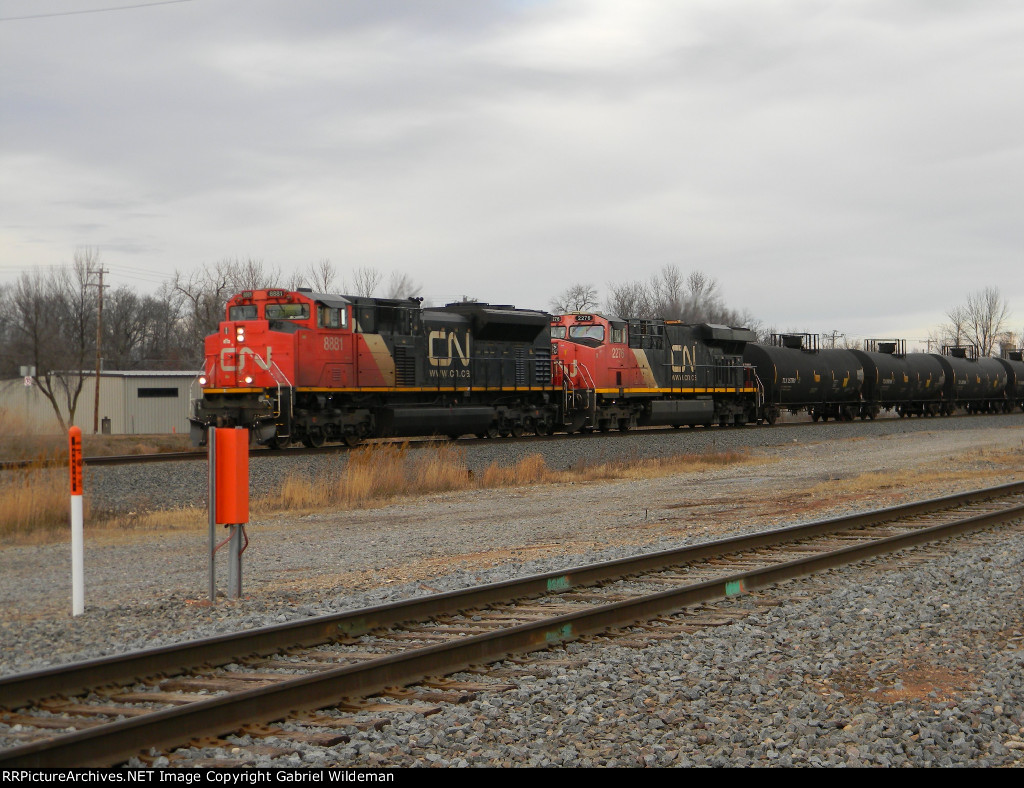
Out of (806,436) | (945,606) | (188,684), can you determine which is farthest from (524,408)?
(188,684)

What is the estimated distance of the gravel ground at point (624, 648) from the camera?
4.35 meters

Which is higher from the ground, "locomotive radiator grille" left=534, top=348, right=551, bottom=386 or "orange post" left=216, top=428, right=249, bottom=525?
"locomotive radiator grille" left=534, top=348, right=551, bottom=386

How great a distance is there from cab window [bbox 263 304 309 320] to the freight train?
0.9 inches

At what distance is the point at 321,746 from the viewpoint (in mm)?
4293

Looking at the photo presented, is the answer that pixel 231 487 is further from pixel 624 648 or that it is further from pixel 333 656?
pixel 624 648

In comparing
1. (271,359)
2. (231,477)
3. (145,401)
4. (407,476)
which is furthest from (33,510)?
(145,401)

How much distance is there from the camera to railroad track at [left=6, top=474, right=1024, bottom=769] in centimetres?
436

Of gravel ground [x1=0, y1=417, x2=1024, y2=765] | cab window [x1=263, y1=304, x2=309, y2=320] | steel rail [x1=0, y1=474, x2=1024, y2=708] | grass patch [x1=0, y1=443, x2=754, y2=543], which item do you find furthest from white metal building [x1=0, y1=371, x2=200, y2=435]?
steel rail [x1=0, y1=474, x2=1024, y2=708]

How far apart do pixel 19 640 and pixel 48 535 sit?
6.04 meters

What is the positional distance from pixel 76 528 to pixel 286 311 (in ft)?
48.6

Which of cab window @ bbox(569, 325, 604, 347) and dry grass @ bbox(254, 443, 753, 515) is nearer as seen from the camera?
dry grass @ bbox(254, 443, 753, 515)

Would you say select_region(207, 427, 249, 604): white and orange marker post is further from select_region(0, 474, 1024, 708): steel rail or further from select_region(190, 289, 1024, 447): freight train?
select_region(190, 289, 1024, 447): freight train
